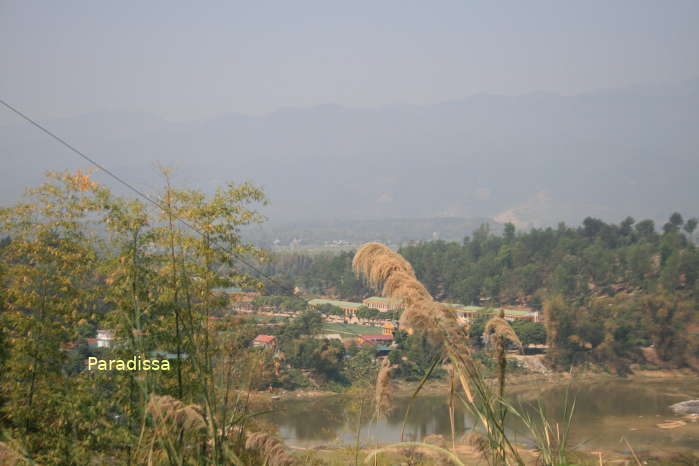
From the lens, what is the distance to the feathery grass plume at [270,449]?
124 centimetres

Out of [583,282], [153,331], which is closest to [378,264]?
[153,331]

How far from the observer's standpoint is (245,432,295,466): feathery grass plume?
1235 mm

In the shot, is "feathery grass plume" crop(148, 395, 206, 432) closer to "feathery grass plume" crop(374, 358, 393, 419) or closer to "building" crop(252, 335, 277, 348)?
"feathery grass plume" crop(374, 358, 393, 419)

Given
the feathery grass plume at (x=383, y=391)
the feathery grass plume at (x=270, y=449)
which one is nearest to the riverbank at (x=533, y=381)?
the feathery grass plume at (x=383, y=391)

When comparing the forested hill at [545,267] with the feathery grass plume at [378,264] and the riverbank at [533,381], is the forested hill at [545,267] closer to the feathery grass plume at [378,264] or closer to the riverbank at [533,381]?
the riverbank at [533,381]

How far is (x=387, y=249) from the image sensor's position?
65.7 inches

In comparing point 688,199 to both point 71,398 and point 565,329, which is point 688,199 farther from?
point 71,398

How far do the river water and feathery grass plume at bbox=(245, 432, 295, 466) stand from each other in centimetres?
1265

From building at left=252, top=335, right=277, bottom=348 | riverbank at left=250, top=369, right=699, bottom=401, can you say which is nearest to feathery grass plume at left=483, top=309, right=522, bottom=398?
building at left=252, top=335, right=277, bottom=348

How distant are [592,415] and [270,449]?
21.0 meters

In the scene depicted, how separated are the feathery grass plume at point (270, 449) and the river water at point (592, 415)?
12.6m

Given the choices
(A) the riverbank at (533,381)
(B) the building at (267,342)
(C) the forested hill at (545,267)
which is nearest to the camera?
(B) the building at (267,342)

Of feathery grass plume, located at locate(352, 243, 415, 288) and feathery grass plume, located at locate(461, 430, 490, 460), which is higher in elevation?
feathery grass plume, located at locate(352, 243, 415, 288)

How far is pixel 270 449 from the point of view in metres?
1.24
